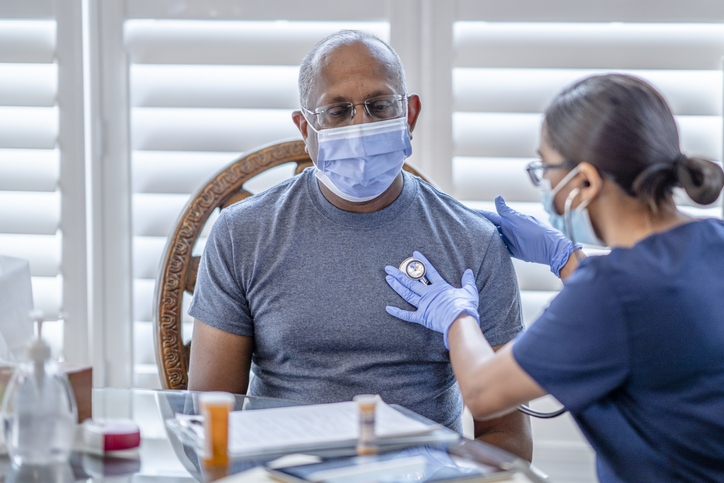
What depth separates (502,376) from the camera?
1027mm

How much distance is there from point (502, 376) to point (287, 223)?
66cm

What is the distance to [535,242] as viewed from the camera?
1535 mm

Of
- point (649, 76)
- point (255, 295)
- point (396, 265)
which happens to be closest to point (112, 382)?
point (255, 295)

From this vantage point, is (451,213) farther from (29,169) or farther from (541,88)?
(29,169)

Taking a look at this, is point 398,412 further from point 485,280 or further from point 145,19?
A: point 145,19

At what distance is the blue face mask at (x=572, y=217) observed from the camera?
1085 millimetres

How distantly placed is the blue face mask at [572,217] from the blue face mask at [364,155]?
382 millimetres

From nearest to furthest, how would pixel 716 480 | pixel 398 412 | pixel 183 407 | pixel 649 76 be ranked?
1. pixel 716 480
2. pixel 398 412
3. pixel 183 407
4. pixel 649 76

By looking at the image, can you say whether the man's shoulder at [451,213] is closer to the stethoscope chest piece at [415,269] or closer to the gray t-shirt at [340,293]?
the gray t-shirt at [340,293]

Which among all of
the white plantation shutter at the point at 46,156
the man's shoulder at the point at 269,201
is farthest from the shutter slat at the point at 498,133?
the white plantation shutter at the point at 46,156

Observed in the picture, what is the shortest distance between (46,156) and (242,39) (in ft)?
2.12

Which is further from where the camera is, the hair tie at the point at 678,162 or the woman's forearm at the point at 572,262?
the woman's forearm at the point at 572,262

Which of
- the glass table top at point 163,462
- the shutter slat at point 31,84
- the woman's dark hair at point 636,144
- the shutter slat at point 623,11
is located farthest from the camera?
the shutter slat at point 31,84

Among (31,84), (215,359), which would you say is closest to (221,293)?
(215,359)
